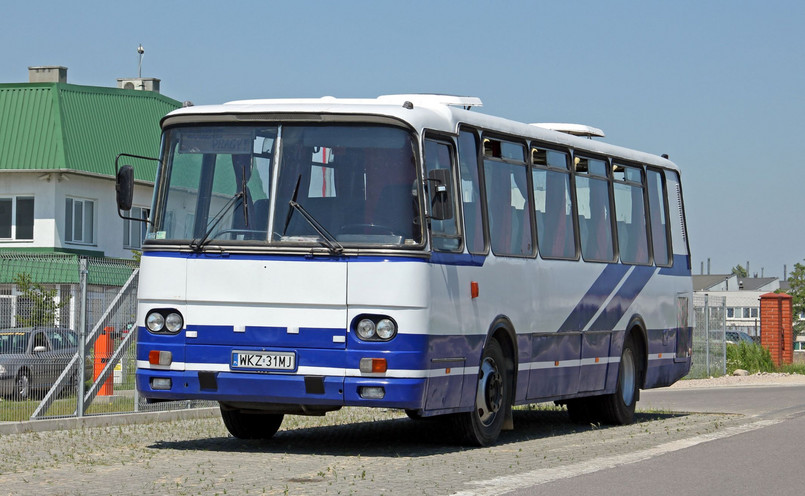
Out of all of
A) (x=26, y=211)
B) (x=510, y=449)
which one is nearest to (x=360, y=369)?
(x=510, y=449)

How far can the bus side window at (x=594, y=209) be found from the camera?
17.8 meters

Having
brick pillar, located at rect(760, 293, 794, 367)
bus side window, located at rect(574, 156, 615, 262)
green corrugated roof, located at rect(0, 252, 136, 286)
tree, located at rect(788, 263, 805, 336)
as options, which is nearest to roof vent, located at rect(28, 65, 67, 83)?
brick pillar, located at rect(760, 293, 794, 367)

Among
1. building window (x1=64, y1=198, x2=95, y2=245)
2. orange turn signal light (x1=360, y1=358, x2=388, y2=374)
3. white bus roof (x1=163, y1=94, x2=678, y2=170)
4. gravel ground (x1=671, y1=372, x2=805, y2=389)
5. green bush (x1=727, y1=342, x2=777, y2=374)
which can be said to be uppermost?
building window (x1=64, y1=198, x2=95, y2=245)

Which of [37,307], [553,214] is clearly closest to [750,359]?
[553,214]

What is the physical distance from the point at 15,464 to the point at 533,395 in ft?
18.3

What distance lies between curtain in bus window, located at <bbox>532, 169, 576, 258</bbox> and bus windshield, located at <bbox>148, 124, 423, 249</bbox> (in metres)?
3.24

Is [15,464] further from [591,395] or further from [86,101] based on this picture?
[86,101]

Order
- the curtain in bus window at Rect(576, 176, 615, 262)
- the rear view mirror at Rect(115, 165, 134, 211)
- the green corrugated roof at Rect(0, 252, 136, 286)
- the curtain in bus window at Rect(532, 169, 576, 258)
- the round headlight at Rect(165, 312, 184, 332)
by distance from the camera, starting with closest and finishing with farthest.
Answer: the round headlight at Rect(165, 312, 184, 332) < the rear view mirror at Rect(115, 165, 134, 211) < the curtain in bus window at Rect(532, 169, 576, 258) < the curtain in bus window at Rect(576, 176, 615, 262) < the green corrugated roof at Rect(0, 252, 136, 286)

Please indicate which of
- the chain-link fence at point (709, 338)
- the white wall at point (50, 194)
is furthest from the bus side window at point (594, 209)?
the white wall at point (50, 194)

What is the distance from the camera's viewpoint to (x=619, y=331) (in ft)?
61.6

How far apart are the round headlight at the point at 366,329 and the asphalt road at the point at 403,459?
1.07m

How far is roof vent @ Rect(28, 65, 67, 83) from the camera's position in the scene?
5953 centimetres

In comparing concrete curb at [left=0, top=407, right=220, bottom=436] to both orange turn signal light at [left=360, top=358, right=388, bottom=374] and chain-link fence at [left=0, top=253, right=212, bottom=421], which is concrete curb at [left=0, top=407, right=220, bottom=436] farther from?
orange turn signal light at [left=360, top=358, right=388, bottom=374]

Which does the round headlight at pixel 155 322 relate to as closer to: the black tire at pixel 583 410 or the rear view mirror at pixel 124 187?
the rear view mirror at pixel 124 187
